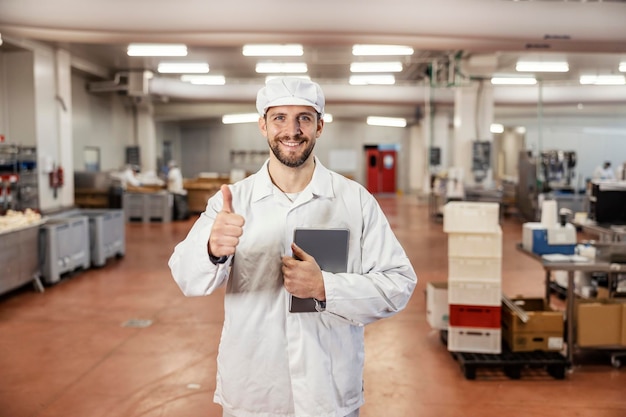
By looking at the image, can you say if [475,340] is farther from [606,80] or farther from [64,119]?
[64,119]

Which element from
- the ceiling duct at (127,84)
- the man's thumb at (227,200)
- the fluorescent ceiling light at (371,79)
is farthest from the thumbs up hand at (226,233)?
the ceiling duct at (127,84)

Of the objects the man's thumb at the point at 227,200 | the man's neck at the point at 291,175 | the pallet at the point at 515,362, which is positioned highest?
the man's neck at the point at 291,175

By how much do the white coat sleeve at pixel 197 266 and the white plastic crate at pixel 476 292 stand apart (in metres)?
2.97

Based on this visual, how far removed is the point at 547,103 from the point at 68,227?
473 inches

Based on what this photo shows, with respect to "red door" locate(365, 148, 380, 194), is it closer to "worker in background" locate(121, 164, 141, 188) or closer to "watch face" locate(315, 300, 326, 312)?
"worker in background" locate(121, 164, 141, 188)

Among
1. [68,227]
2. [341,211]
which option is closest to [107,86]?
[68,227]

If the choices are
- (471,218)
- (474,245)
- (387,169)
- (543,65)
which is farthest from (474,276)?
(387,169)

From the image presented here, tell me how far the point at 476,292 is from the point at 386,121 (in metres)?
18.8

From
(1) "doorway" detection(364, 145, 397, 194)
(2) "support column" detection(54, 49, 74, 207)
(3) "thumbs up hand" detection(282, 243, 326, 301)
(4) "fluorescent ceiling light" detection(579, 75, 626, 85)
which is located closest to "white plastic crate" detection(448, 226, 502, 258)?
(3) "thumbs up hand" detection(282, 243, 326, 301)

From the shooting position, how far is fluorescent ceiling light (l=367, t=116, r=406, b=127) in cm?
2220

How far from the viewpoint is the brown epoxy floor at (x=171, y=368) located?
3607 mm

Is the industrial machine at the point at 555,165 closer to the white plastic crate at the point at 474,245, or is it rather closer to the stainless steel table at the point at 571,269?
the stainless steel table at the point at 571,269

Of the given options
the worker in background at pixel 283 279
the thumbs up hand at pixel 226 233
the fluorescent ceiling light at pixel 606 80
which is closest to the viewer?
the thumbs up hand at pixel 226 233

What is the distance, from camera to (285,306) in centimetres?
164
